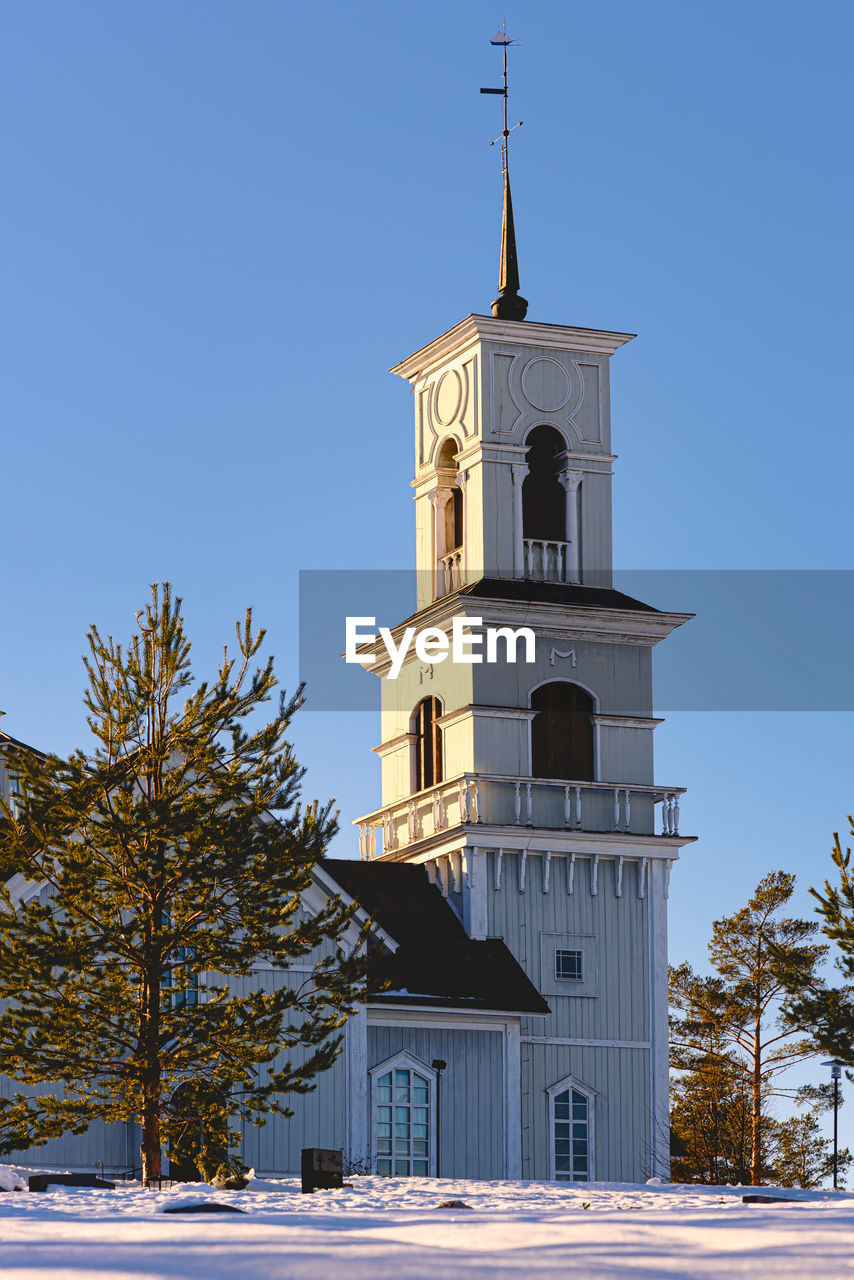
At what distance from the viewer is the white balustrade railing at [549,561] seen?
141 feet

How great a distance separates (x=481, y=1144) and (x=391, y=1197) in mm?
16783

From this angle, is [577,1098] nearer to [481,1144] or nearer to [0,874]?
[481,1144]

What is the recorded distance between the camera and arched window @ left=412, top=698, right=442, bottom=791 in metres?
43.4

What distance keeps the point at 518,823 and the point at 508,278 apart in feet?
40.6

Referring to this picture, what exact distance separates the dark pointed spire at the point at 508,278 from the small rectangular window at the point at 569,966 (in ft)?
42.5

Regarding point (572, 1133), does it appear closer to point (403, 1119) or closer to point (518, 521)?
point (403, 1119)

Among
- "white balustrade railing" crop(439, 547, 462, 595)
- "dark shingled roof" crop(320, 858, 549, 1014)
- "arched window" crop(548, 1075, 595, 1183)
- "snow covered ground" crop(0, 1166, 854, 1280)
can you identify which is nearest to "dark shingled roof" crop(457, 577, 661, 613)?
"white balustrade railing" crop(439, 547, 462, 595)

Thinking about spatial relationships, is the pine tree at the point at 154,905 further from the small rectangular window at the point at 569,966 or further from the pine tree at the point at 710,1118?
the pine tree at the point at 710,1118

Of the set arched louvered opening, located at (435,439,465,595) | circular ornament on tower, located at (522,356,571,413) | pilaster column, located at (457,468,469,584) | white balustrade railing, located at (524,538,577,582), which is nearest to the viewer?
white balustrade railing, located at (524,538,577,582)

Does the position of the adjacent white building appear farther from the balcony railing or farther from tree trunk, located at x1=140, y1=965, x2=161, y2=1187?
tree trunk, located at x1=140, y1=965, x2=161, y2=1187

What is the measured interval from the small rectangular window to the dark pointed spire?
12948mm

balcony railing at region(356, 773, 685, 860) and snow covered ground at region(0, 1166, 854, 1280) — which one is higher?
balcony railing at region(356, 773, 685, 860)

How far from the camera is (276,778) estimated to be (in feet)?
96.9

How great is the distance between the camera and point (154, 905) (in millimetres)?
28594
